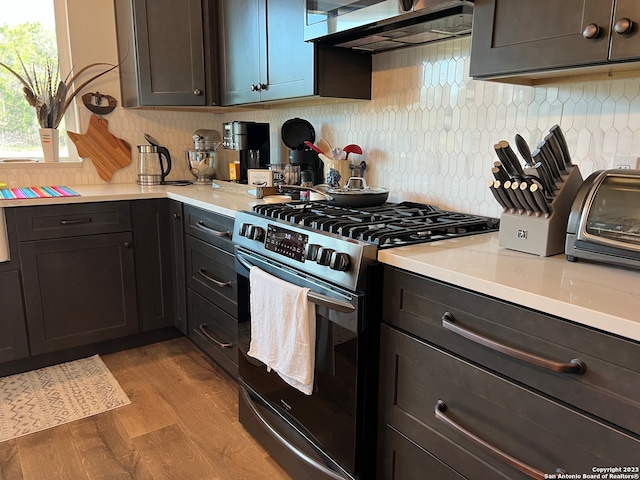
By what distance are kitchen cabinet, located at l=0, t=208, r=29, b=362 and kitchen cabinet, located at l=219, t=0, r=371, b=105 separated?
52.0 inches

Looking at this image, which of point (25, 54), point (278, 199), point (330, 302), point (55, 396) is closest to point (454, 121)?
point (278, 199)

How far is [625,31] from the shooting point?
41.1 inches

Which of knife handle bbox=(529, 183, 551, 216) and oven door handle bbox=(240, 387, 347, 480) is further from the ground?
knife handle bbox=(529, 183, 551, 216)

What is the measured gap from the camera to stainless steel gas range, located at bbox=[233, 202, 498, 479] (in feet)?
4.39

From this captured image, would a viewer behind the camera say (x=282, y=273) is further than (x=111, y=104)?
No

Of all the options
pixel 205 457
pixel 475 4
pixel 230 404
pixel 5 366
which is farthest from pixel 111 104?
pixel 475 4

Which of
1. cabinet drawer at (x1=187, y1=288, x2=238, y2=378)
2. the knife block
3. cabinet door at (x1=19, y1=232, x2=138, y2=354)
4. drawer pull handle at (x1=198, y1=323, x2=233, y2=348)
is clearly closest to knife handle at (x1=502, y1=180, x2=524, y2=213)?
the knife block

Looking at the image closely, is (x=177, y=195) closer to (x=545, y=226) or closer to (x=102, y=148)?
(x=102, y=148)

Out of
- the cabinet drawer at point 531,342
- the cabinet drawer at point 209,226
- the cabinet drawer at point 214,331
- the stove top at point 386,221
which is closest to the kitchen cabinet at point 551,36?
the stove top at point 386,221

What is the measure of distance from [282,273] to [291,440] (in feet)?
1.96

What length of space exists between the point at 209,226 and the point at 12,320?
3.54 feet

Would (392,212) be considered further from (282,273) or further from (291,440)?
(291,440)

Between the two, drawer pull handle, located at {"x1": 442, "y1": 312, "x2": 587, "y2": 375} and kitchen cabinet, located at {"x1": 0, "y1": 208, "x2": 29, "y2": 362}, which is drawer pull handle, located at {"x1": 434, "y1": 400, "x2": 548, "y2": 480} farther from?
kitchen cabinet, located at {"x1": 0, "y1": 208, "x2": 29, "y2": 362}

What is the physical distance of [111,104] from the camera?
3029 millimetres
